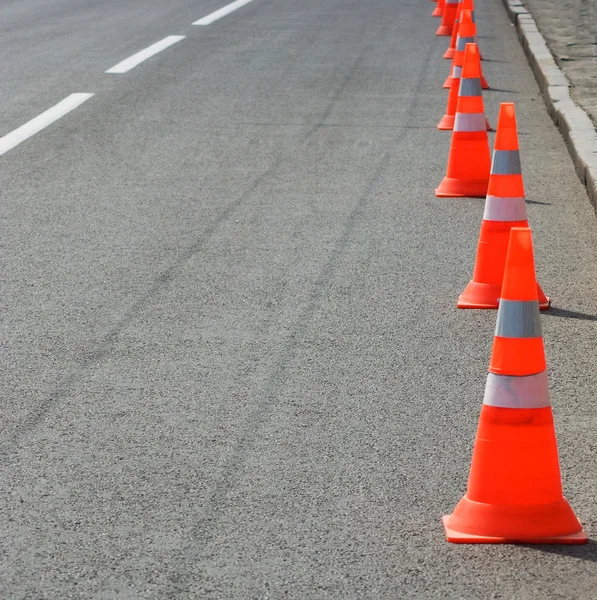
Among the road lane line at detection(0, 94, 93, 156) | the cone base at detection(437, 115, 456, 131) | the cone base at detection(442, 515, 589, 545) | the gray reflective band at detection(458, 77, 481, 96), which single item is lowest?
the cone base at detection(437, 115, 456, 131)

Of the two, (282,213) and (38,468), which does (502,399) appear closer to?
(38,468)

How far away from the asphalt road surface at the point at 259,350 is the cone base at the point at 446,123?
117 millimetres

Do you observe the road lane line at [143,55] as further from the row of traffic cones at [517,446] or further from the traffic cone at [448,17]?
the row of traffic cones at [517,446]

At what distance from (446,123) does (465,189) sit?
218cm

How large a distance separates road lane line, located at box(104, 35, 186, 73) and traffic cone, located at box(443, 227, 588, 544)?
981 cm

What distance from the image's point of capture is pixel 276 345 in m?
5.25

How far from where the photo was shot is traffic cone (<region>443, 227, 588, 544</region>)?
3.56 metres

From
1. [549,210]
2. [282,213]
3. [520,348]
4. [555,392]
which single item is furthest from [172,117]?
[520,348]

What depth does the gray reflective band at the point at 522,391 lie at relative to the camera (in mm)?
3611

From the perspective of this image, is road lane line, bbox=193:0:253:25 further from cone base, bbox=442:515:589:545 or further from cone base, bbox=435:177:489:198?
Answer: cone base, bbox=442:515:589:545

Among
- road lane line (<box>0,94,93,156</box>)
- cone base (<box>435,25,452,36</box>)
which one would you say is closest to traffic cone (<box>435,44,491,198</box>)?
road lane line (<box>0,94,93,156</box>)

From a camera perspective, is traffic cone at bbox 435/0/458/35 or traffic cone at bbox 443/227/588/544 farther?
traffic cone at bbox 435/0/458/35

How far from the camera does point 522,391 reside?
3.61 metres

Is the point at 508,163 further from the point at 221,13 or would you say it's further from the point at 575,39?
the point at 221,13
